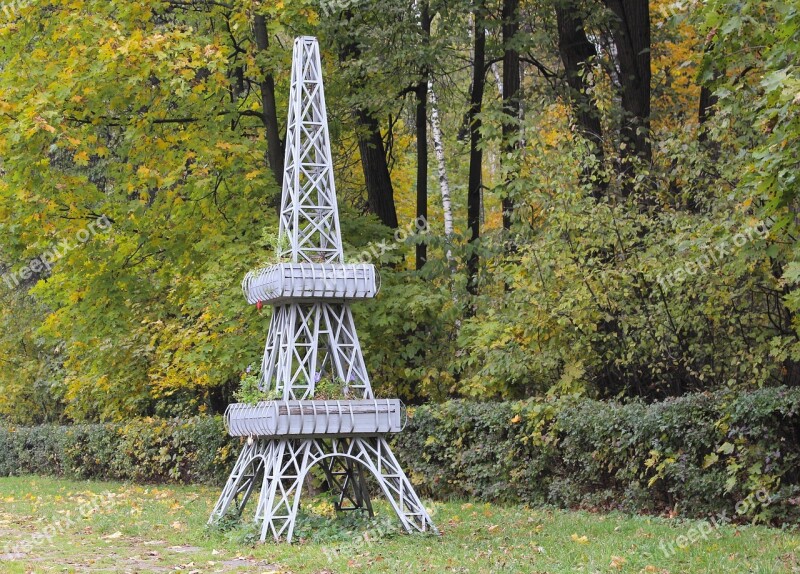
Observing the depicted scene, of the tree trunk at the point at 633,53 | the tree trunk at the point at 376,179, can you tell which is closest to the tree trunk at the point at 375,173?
the tree trunk at the point at 376,179

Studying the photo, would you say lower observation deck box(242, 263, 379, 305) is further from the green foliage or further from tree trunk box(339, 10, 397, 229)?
tree trunk box(339, 10, 397, 229)

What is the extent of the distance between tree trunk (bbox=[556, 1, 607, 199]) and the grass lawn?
6.43 metres

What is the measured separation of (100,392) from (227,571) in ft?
53.1

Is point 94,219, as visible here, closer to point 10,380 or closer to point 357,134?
point 357,134

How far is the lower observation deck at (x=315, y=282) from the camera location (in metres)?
11.2

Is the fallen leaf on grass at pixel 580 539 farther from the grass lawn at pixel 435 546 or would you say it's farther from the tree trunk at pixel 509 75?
the tree trunk at pixel 509 75

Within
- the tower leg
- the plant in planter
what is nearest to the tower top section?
the plant in planter

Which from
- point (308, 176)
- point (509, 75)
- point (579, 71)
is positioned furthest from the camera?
point (509, 75)

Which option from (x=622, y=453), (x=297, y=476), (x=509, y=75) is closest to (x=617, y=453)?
(x=622, y=453)

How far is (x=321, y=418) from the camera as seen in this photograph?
35.8ft

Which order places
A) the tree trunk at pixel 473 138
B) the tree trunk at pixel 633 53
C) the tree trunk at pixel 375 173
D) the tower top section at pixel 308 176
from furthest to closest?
the tree trunk at pixel 375 173 < the tree trunk at pixel 473 138 < the tree trunk at pixel 633 53 < the tower top section at pixel 308 176

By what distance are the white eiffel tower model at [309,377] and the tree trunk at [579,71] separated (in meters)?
5.92

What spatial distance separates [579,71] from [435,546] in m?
9.73
